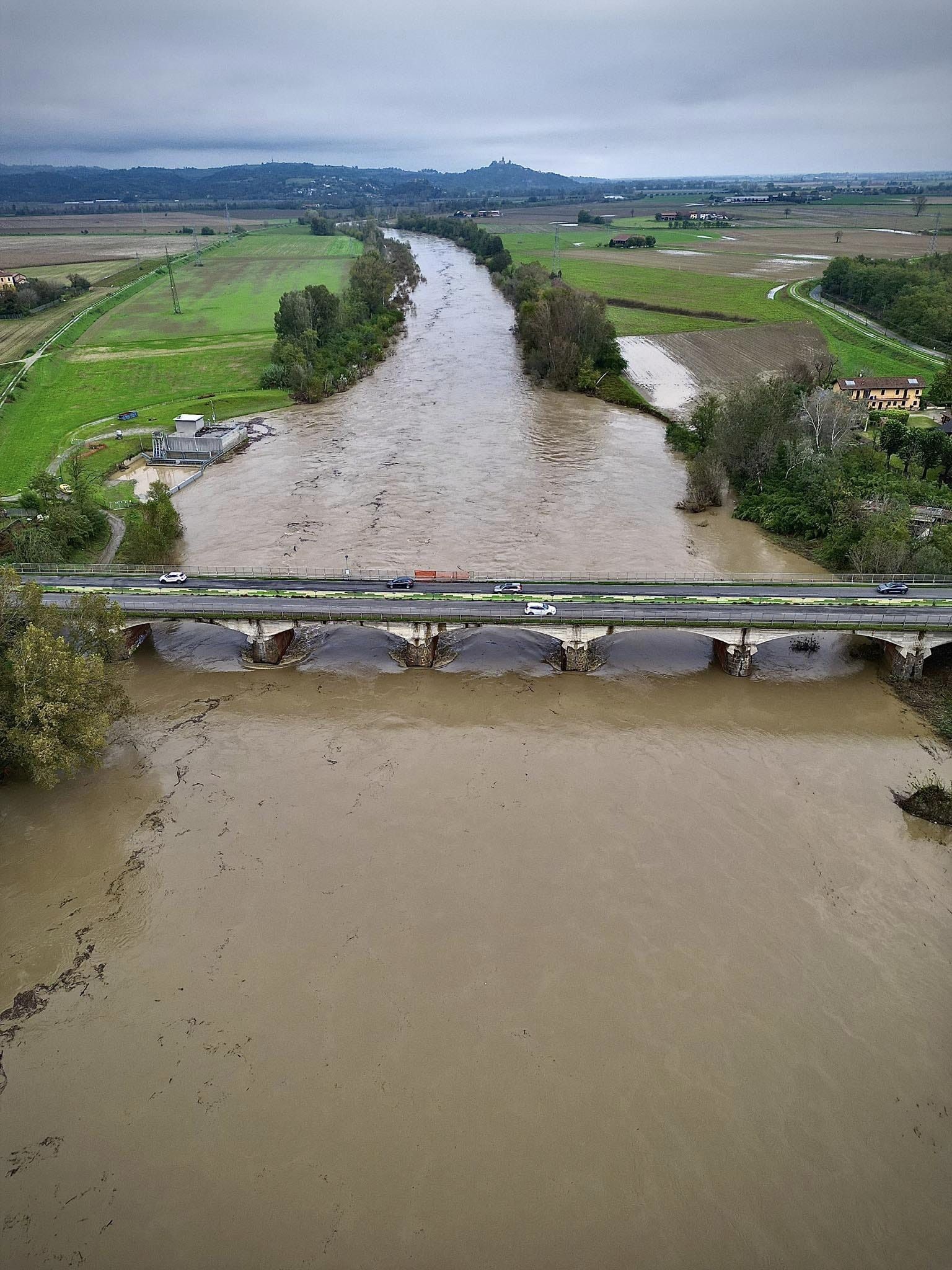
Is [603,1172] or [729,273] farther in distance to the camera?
[729,273]

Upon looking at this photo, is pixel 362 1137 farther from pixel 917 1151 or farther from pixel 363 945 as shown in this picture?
pixel 917 1151

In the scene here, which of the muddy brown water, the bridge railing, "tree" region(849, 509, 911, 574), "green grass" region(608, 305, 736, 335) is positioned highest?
"green grass" region(608, 305, 736, 335)

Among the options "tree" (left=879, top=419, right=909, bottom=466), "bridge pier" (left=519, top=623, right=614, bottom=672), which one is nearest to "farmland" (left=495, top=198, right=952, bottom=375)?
"tree" (left=879, top=419, right=909, bottom=466)

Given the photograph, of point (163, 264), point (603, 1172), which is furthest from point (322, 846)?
point (163, 264)

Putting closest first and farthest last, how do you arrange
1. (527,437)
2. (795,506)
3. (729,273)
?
(795,506) → (527,437) → (729,273)

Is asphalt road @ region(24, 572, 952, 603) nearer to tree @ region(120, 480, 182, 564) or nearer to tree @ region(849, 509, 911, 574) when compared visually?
tree @ region(849, 509, 911, 574)

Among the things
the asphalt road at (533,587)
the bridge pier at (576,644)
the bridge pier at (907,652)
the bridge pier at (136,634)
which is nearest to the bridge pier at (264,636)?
the asphalt road at (533,587)

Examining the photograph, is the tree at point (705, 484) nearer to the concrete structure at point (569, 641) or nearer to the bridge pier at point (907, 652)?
the concrete structure at point (569, 641)
